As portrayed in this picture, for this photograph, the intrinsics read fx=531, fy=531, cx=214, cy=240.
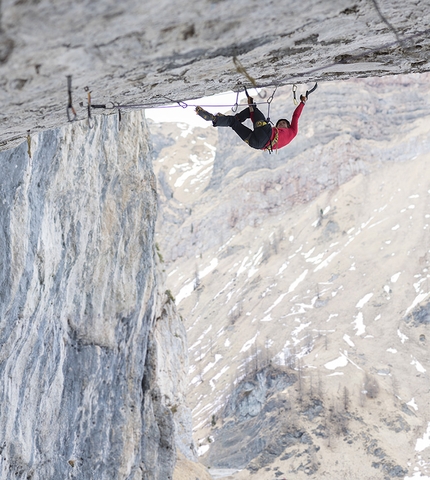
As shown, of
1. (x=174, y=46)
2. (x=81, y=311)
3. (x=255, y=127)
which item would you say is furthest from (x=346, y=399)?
(x=174, y=46)

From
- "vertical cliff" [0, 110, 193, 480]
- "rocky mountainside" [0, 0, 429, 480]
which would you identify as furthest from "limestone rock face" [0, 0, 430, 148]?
"vertical cliff" [0, 110, 193, 480]

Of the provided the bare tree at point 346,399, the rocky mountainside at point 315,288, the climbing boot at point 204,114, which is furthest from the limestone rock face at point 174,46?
the bare tree at point 346,399

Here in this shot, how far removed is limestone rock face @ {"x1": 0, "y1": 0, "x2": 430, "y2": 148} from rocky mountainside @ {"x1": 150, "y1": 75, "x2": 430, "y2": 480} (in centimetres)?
3960

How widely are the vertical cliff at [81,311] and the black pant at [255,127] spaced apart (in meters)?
3.29

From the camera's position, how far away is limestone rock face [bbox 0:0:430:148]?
352 cm

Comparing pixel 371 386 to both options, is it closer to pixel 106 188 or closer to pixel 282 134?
pixel 106 188

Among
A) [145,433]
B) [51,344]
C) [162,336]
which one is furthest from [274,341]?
[51,344]

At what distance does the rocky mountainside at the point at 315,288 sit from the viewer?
4412 cm

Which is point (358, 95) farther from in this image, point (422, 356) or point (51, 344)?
point (51, 344)

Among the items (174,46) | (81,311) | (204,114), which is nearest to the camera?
(174,46)

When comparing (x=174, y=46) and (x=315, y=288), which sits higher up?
(x=174, y=46)

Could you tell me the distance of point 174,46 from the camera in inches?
163

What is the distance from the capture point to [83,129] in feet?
38.9

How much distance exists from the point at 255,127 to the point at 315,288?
6130cm
